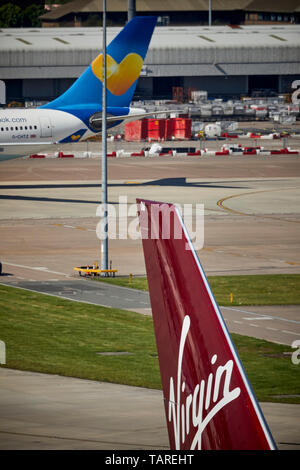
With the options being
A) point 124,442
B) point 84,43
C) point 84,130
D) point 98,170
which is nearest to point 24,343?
point 124,442

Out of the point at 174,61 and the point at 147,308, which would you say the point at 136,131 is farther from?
the point at 147,308

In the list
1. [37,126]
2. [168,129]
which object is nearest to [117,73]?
[37,126]

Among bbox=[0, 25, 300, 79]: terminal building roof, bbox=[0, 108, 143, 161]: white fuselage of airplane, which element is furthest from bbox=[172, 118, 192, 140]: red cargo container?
bbox=[0, 108, 143, 161]: white fuselage of airplane

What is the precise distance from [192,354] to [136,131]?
106m

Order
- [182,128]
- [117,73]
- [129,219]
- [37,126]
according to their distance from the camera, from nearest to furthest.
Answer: [129,219], [37,126], [117,73], [182,128]

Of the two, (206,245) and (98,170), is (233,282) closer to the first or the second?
(206,245)

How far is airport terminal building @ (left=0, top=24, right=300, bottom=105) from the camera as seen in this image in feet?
506

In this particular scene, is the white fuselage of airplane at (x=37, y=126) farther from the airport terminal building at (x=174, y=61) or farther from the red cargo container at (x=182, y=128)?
the airport terminal building at (x=174, y=61)

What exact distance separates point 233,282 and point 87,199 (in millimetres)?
26550

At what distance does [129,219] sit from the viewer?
56781 millimetres

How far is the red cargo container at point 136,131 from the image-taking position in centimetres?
11444

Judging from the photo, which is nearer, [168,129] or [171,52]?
[168,129]

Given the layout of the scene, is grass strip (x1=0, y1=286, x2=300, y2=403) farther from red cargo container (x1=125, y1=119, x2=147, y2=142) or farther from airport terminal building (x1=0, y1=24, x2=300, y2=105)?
airport terminal building (x1=0, y1=24, x2=300, y2=105)

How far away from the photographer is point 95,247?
48.5 m
